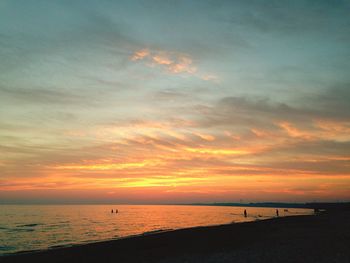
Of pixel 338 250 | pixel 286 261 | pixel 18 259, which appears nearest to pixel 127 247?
pixel 18 259

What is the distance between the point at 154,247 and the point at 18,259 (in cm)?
1067

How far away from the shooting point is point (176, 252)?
22062mm

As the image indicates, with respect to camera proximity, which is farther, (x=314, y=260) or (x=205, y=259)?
(x=205, y=259)

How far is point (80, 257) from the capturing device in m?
20.7

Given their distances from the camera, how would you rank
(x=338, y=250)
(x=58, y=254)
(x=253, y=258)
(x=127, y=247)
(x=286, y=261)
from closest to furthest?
(x=286, y=261)
(x=253, y=258)
(x=338, y=250)
(x=58, y=254)
(x=127, y=247)

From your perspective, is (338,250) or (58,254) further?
(58,254)

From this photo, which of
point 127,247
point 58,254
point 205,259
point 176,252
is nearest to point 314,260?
point 205,259

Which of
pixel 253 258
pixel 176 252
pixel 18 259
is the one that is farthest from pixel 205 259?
pixel 18 259

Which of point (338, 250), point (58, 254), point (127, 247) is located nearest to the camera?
point (338, 250)

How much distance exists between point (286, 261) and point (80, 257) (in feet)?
46.7

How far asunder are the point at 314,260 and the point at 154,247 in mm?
13487

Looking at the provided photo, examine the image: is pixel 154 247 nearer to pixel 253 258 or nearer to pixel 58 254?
pixel 58 254

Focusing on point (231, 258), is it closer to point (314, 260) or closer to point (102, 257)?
point (314, 260)

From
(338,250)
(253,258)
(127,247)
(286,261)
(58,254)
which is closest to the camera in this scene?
(286,261)
